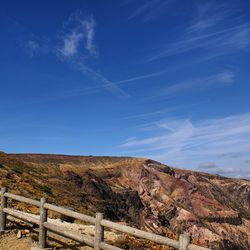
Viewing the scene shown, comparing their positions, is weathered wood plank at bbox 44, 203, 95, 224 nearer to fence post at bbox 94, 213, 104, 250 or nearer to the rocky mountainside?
fence post at bbox 94, 213, 104, 250

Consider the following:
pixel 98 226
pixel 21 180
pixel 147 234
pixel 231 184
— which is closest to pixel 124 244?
pixel 98 226

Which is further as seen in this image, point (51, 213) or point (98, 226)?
point (51, 213)

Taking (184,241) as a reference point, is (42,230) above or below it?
above

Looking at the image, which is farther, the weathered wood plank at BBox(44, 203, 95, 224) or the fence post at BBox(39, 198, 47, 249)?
the fence post at BBox(39, 198, 47, 249)

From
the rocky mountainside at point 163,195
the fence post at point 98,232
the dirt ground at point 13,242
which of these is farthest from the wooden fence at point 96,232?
the rocky mountainside at point 163,195

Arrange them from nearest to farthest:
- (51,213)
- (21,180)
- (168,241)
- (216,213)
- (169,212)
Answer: (168,241)
(51,213)
(21,180)
(169,212)
(216,213)

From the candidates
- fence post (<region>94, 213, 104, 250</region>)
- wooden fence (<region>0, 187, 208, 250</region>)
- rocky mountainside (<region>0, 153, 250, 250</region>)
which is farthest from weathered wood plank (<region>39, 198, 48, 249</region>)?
rocky mountainside (<region>0, 153, 250, 250</region>)

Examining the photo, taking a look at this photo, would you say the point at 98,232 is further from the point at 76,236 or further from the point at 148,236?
the point at 148,236

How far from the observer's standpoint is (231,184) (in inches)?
5699

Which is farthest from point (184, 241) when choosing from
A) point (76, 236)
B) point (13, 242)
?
point (13, 242)

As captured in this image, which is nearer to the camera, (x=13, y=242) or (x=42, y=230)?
(x=42, y=230)

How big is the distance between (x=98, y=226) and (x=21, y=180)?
2502 cm

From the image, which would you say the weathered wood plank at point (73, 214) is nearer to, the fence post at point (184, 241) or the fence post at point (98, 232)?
the fence post at point (98, 232)

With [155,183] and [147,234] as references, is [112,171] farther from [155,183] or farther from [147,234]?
[147,234]
